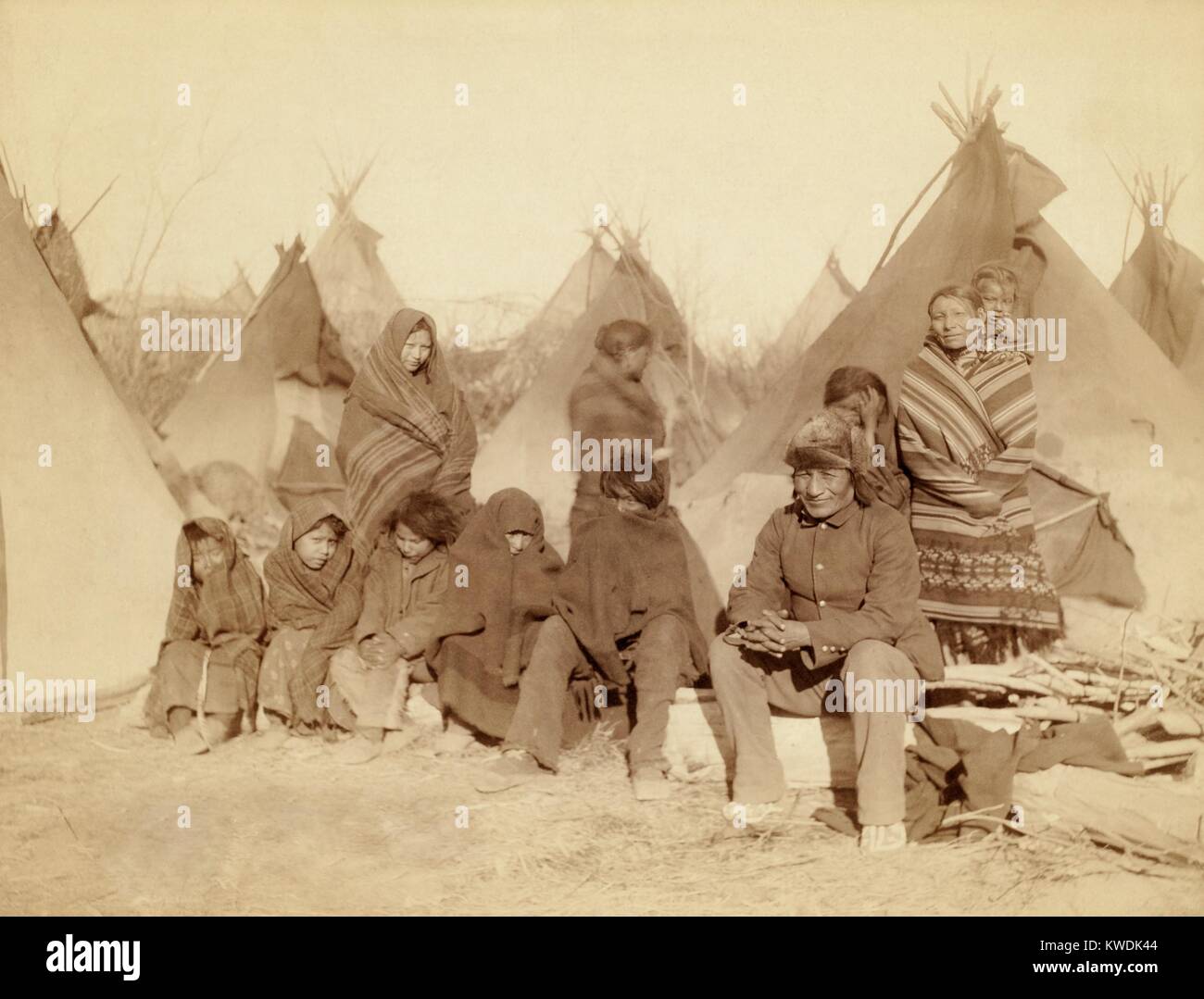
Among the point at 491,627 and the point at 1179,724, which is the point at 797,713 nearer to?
the point at 491,627

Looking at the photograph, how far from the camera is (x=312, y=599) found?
589 cm

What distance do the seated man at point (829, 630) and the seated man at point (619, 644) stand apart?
0.79ft

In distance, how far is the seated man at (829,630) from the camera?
17.5ft

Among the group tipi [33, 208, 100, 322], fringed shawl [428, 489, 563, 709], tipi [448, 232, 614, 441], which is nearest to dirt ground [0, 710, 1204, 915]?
fringed shawl [428, 489, 563, 709]

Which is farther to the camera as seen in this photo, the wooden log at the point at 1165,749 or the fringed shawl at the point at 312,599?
the fringed shawl at the point at 312,599

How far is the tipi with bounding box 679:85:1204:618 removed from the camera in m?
5.97

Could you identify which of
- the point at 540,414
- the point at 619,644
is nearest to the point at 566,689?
the point at 619,644

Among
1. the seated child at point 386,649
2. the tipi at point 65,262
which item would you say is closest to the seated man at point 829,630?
the seated child at point 386,649

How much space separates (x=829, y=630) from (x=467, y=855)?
1511mm

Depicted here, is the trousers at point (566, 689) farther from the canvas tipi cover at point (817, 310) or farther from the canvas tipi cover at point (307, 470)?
the canvas tipi cover at point (817, 310)

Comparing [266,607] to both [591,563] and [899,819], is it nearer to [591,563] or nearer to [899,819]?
[591,563]

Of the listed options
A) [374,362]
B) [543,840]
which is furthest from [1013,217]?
[543,840]

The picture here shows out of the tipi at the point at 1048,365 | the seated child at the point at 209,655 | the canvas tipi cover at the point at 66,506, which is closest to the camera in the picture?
the seated child at the point at 209,655

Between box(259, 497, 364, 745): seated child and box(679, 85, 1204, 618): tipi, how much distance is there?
4.39 feet
